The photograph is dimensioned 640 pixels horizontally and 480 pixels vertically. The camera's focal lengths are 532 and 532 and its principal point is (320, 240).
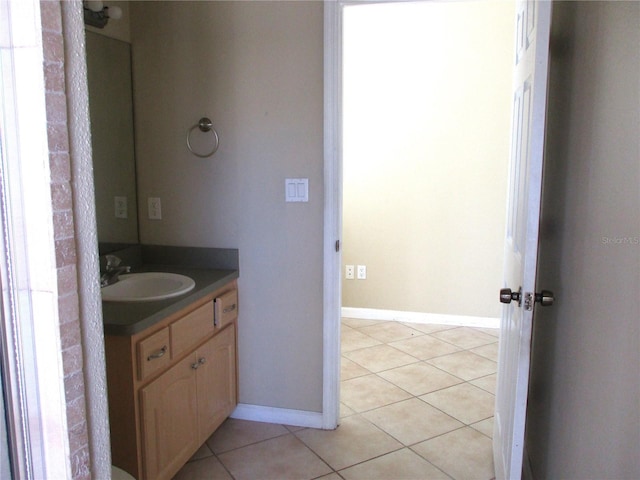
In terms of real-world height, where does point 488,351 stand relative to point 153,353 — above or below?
below

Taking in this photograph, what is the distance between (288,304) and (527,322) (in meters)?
1.24

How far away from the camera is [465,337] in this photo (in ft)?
12.6

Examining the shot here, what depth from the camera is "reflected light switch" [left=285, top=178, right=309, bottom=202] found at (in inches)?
95.3

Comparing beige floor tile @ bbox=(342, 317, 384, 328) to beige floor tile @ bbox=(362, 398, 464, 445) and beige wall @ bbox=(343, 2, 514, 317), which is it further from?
beige floor tile @ bbox=(362, 398, 464, 445)

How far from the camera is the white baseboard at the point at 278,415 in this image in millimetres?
2570

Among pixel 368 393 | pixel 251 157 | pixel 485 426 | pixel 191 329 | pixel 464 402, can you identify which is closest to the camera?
pixel 191 329

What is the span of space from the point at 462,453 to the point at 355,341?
1488 mm

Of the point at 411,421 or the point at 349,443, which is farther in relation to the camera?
the point at 411,421

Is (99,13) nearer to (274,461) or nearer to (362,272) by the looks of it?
(274,461)

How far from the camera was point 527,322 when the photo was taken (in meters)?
1.55

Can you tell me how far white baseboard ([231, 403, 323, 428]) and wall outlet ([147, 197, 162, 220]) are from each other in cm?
102

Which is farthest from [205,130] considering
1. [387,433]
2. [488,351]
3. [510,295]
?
[488,351]

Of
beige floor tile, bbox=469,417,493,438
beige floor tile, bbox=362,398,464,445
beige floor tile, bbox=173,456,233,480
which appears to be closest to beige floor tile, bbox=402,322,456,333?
beige floor tile, bbox=362,398,464,445

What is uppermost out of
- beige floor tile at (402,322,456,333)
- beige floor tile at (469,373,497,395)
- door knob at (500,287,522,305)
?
door knob at (500,287,522,305)
